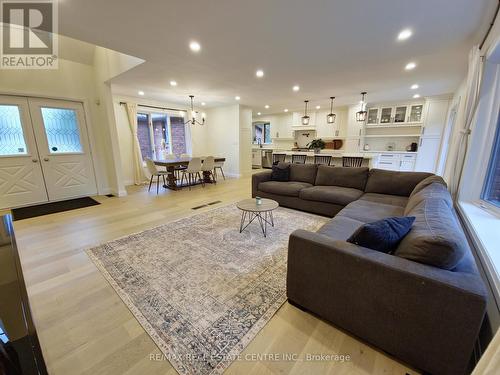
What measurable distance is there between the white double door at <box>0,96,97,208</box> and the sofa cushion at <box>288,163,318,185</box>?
458cm

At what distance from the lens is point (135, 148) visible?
5.98 metres

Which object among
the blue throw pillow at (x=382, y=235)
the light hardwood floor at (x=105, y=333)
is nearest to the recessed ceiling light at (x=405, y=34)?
the blue throw pillow at (x=382, y=235)

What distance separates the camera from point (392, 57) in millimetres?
3047

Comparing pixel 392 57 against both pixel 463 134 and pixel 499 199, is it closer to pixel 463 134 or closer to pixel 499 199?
pixel 463 134

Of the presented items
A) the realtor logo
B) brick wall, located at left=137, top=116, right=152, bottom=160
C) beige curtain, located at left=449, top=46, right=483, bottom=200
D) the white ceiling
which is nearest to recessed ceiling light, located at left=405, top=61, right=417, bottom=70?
the white ceiling

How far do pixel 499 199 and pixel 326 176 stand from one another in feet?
6.80

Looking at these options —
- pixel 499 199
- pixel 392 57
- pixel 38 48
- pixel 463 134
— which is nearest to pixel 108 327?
pixel 499 199

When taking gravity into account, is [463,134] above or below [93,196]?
above

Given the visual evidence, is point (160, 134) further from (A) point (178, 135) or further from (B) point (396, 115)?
(B) point (396, 115)

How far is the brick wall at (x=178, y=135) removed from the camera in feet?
23.1

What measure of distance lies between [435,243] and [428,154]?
6309 mm

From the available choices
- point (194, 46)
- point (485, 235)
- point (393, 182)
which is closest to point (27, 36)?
point (194, 46)

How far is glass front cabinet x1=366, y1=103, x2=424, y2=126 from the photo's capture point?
19.5ft

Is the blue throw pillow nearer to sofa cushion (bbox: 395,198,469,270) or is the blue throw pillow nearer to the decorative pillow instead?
sofa cushion (bbox: 395,198,469,270)
